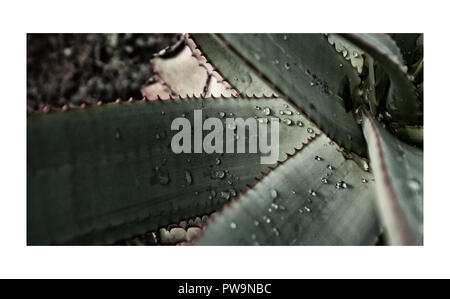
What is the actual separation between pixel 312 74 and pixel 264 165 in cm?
19

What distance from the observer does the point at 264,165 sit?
2.94ft

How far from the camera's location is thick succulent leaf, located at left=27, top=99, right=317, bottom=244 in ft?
2.29

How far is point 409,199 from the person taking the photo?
689 millimetres

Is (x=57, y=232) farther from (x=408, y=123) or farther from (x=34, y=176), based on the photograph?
(x=408, y=123)

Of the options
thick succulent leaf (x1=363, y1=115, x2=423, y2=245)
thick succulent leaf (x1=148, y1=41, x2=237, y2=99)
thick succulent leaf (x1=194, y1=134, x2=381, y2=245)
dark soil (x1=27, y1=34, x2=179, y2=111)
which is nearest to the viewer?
thick succulent leaf (x1=363, y1=115, x2=423, y2=245)

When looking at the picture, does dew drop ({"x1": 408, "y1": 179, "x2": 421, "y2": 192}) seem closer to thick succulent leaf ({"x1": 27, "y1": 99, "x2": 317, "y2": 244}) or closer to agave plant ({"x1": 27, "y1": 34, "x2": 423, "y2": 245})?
agave plant ({"x1": 27, "y1": 34, "x2": 423, "y2": 245})

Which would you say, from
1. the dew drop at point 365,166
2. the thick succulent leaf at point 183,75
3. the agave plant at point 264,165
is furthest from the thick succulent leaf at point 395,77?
the thick succulent leaf at point 183,75

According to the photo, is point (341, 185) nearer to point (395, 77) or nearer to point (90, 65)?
point (395, 77)

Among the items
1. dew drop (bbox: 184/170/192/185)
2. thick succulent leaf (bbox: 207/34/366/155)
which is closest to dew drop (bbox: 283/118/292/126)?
thick succulent leaf (bbox: 207/34/366/155)

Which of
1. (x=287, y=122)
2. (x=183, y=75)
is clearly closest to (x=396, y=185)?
(x=287, y=122)

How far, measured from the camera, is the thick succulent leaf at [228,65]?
904 mm

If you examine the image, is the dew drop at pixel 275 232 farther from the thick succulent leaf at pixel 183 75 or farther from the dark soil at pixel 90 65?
the dark soil at pixel 90 65
